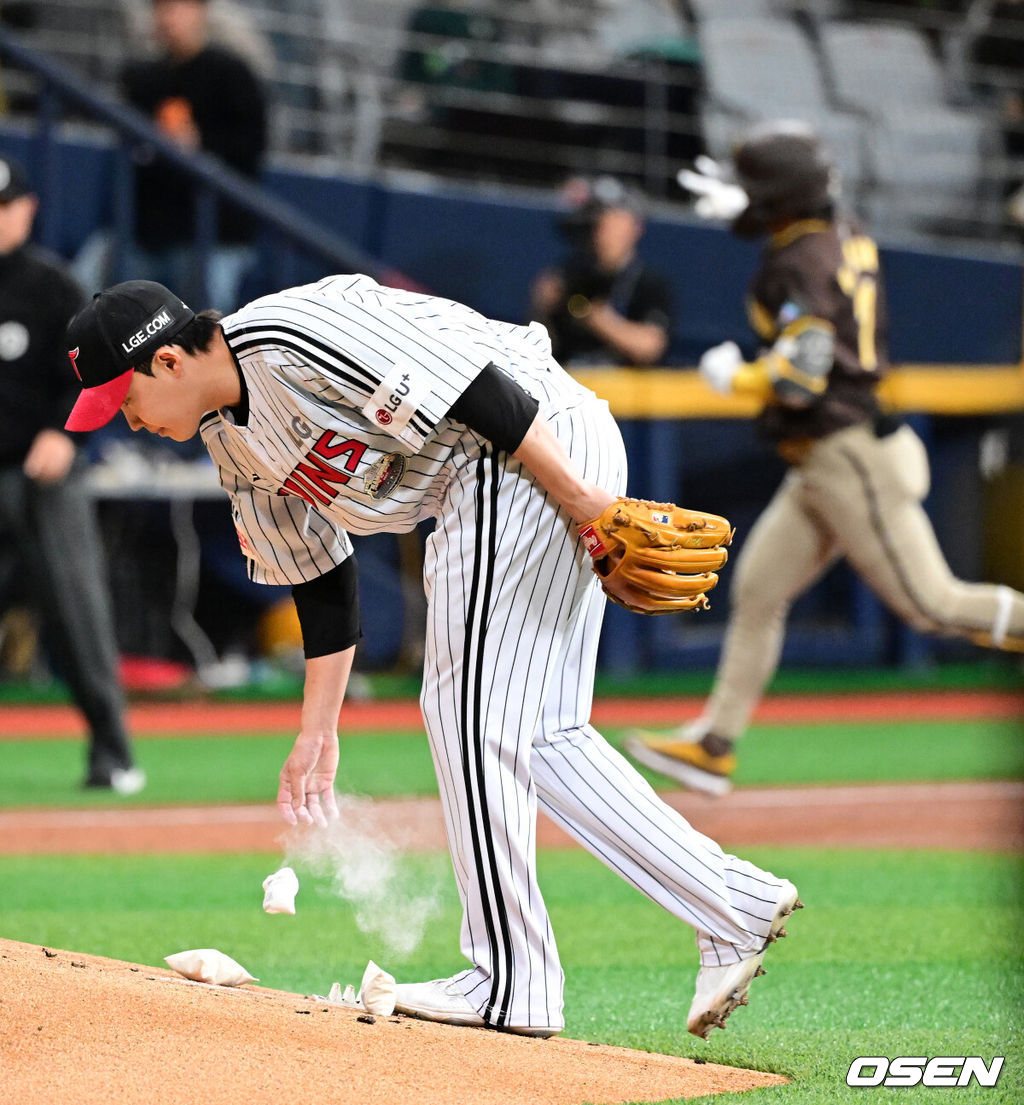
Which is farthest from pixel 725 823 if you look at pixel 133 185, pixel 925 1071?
pixel 133 185

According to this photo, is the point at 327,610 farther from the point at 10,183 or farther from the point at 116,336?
the point at 10,183

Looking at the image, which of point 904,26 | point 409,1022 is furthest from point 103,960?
point 904,26

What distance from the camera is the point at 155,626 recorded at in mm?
11094

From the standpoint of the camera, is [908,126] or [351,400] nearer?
[351,400]

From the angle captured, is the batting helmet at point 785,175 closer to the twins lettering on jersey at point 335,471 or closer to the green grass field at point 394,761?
the green grass field at point 394,761

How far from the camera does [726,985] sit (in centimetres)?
329

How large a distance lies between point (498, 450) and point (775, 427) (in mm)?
3520

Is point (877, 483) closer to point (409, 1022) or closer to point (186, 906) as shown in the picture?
point (186, 906)

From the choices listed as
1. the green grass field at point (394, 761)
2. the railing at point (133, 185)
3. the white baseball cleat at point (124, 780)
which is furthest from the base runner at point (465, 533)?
the railing at point (133, 185)

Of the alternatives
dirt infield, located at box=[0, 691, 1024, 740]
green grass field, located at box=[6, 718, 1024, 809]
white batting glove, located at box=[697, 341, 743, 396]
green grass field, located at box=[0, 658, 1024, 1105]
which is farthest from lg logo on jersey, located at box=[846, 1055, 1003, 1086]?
dirt infield, located at box=[0, 691, 1024, 740]

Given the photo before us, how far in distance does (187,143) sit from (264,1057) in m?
8.95

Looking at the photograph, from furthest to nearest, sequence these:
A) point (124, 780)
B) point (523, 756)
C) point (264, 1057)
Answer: point (124, 780), point (523, 756), point (264, 1057)

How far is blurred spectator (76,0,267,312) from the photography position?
10672 mm

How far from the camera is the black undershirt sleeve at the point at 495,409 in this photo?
10.1 ft
